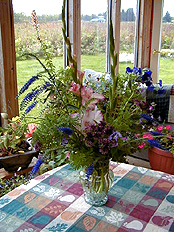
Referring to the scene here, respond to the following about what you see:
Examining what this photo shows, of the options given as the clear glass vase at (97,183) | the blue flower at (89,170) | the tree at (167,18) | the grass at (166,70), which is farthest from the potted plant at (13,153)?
the tree at (167,18)

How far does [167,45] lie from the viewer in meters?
4.96

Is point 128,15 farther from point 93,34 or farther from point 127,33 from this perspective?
point 93,34

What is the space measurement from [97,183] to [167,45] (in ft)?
14.2

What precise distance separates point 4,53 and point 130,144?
1370 mm

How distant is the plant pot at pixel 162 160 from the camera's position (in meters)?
2.35

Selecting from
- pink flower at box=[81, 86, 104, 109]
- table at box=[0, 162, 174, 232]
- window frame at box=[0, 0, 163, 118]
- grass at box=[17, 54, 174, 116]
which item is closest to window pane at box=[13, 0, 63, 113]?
grass at box=[17, 54, 174, 116]

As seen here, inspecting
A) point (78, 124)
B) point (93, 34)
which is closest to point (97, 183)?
point (78, 124)

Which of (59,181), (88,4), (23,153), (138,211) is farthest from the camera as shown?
(88,4)

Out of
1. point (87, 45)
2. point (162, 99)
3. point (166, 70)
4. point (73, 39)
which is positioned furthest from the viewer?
point (166, 70)

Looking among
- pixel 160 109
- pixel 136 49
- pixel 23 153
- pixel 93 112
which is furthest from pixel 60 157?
pixel 136 49

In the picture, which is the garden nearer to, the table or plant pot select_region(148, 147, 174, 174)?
the table

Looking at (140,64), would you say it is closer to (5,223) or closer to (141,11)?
(141,11)

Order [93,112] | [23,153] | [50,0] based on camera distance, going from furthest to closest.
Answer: [50,0]
[23,153]
[93,112]

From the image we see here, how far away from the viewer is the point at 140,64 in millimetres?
4676
